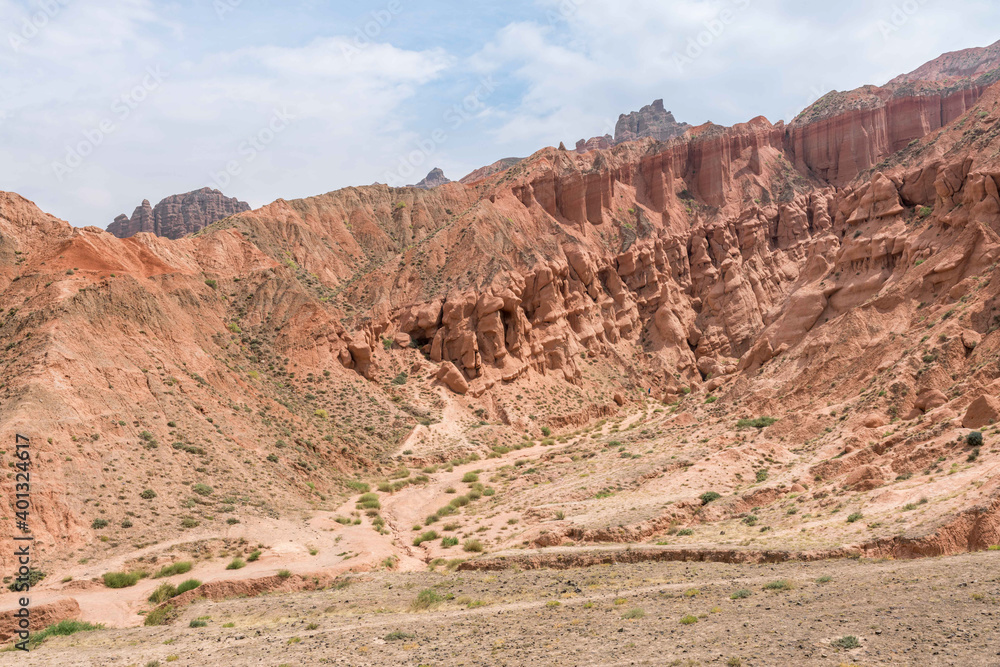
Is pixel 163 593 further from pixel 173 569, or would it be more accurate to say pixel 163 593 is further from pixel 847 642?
pixel 847 642

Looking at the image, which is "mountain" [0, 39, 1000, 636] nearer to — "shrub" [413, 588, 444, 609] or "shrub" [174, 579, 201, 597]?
"shrub" [174, 579, 201, 597]

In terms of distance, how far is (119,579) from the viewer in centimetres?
2228

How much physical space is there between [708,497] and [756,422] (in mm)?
10012

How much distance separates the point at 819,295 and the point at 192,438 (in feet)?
118

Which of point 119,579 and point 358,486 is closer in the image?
point 119,579

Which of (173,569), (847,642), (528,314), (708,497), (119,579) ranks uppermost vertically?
(528,314)

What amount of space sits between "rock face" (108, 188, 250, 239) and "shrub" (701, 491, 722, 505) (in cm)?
10549

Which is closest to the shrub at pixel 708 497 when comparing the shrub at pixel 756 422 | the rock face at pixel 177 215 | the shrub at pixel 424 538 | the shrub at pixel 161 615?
the shrub at pixel 756 422

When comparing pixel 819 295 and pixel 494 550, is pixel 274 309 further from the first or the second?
pixel 819 295

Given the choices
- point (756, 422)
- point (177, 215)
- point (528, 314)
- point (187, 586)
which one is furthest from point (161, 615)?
point (177, 215)

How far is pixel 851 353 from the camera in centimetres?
3672

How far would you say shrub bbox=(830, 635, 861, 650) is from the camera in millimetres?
11622

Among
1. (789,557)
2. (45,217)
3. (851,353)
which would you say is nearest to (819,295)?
(851,353)

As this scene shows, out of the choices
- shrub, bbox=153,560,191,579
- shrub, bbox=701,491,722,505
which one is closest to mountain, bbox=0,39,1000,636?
shrub, bbox=701,491,722,505
